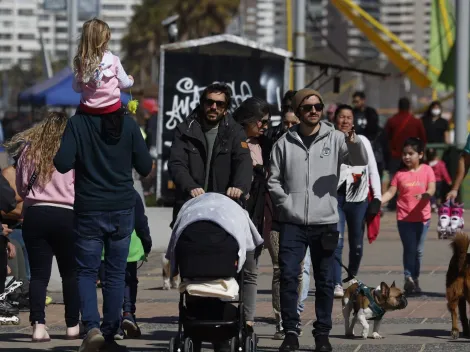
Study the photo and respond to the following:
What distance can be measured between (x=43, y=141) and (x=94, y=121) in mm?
1152

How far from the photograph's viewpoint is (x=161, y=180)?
2214cm

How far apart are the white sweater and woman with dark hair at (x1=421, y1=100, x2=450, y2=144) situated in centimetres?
1327

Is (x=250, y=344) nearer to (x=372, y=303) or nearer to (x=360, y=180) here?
(x=372, y=303)

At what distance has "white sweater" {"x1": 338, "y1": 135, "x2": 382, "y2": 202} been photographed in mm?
12039

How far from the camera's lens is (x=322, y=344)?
9.07 metres

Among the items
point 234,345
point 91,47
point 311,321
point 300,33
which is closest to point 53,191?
point 91,47

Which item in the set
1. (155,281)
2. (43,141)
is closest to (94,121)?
(43,141)

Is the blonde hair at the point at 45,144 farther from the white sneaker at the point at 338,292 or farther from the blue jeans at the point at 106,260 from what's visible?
the white sneaker at the point at 338,292

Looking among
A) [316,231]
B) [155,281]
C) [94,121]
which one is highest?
[94,121]

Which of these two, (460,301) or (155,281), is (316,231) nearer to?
(460,301)

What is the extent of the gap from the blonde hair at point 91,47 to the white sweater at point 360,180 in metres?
3.98

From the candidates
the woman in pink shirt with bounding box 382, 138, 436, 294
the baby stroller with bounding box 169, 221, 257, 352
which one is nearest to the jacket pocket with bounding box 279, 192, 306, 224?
the baby stroller with bounding box 169, 221, 257, 352

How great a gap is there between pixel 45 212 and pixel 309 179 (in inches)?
74.4

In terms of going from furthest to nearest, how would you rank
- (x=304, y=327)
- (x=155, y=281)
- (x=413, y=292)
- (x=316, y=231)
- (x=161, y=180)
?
1. (x=161, y=180)
2. (x=155, y=281)
3. (x=413, y=292)
4. (x=304, y=327)
5. (x=316, y=231)
